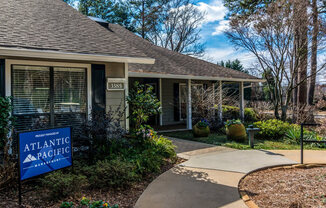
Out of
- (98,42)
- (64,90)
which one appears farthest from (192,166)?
(98,42)

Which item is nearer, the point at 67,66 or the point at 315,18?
the point at 67,66

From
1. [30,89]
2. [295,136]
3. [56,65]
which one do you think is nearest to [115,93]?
[56,65]

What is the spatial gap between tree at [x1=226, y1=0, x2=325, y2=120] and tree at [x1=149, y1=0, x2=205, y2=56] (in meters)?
13.6

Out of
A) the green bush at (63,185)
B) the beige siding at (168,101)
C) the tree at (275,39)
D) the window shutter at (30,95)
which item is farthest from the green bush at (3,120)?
the tree at (275,39)

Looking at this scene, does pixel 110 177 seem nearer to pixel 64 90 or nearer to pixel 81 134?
pixel 81 134

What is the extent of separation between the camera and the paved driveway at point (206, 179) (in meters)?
3.63

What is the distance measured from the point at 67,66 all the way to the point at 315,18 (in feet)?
38.9

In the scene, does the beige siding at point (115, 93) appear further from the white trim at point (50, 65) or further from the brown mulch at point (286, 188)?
the brown mulch at point (286, 188)

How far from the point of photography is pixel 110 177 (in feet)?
13.8

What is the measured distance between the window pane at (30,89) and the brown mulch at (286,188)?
4412mm

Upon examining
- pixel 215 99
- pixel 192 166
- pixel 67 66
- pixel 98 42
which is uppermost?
pixel 98 42

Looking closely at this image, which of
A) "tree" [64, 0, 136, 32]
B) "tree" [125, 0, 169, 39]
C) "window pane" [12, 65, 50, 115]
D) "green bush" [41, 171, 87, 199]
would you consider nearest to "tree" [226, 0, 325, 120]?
"window pane" [12, 65, 50, 115]

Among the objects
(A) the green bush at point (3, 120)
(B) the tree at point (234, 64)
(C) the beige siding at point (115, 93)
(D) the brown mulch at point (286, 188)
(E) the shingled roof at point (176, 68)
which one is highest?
(B) the tree at point (234, 64)

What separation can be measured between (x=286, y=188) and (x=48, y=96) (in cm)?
503
